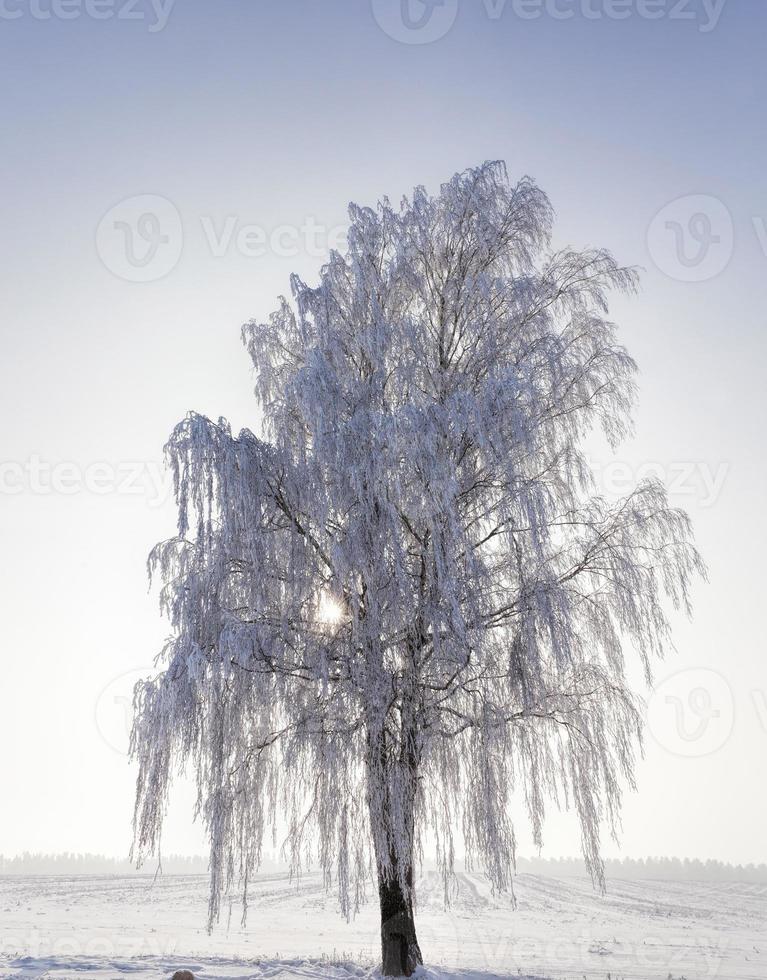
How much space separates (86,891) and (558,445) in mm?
29170

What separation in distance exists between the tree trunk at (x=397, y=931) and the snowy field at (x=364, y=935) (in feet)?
0.85

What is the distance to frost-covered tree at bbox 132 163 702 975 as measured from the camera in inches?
351

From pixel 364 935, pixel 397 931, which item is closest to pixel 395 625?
pixel 397 931

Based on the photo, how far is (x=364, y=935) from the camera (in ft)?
56.2

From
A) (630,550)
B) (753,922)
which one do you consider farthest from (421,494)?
(753,922)

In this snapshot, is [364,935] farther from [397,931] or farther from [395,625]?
[395,625]

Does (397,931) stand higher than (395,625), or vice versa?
(395,625)

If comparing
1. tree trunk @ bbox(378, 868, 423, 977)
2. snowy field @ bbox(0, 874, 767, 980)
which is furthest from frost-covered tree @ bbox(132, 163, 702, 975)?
snowy field @ bbox(0, 874, 767, 980)

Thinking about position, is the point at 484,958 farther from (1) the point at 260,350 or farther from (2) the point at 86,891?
(2) the point at 86,891

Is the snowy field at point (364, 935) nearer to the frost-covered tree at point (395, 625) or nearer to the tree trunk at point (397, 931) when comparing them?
the tree trunk at point (397, 931)

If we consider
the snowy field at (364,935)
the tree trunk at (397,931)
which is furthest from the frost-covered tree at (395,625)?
the snowy field at (364,935)

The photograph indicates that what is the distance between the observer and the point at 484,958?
12.7m

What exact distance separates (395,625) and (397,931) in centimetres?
386

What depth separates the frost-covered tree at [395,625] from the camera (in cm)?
892
